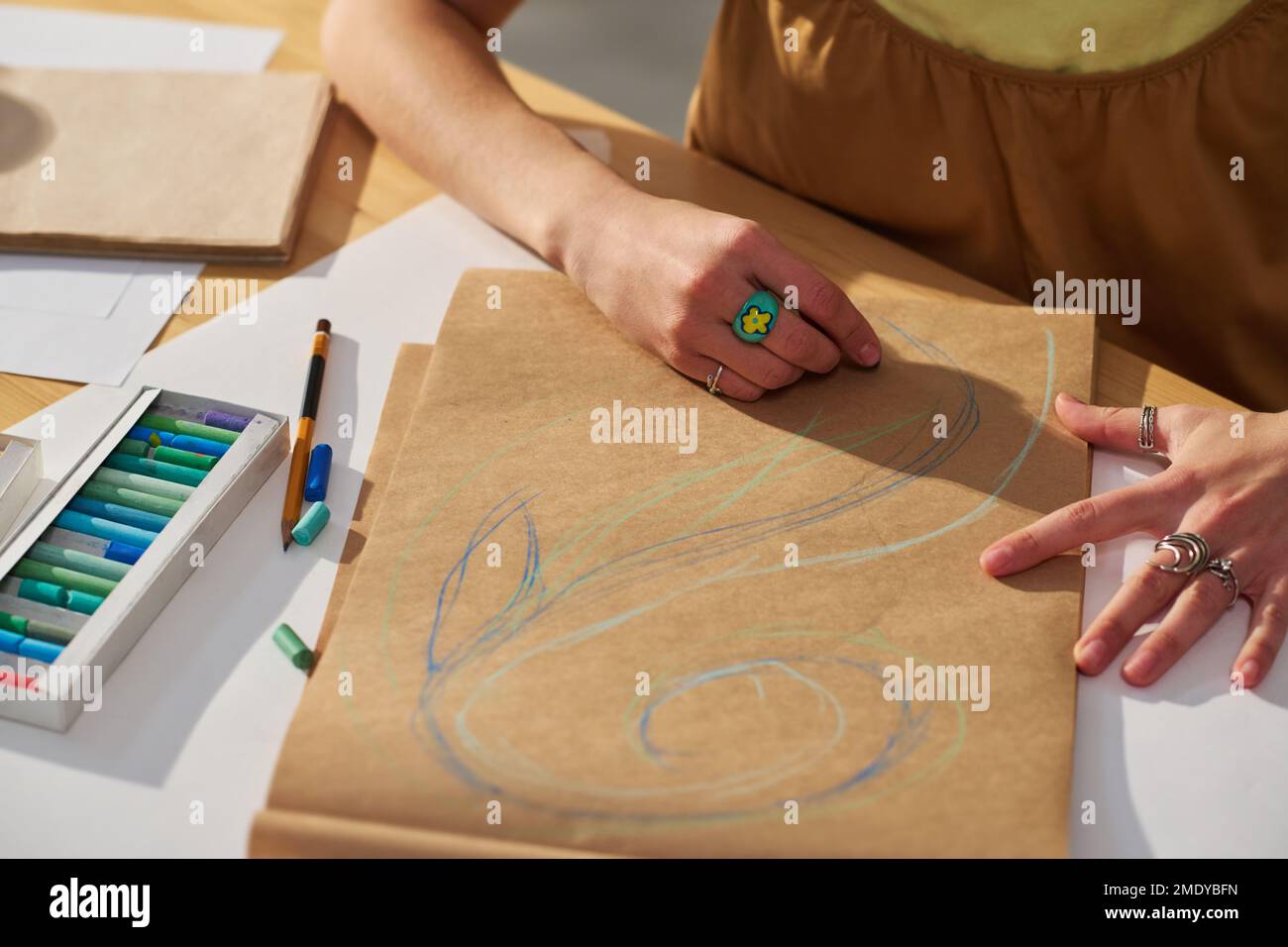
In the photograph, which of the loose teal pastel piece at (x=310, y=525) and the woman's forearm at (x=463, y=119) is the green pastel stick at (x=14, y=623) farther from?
the woman's forearm at (x=463, y=119)

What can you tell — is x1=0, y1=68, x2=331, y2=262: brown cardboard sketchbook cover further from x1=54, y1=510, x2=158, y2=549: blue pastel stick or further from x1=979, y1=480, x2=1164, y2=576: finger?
x1=979, y1=480, x2=1164, y2=576: finger

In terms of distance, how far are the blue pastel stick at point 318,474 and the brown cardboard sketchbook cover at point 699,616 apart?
5cm

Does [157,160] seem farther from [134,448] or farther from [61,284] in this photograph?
[134,448]

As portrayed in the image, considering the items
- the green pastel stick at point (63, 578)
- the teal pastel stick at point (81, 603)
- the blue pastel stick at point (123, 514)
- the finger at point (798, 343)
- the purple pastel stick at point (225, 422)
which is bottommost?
the teal pastel stick at point (81, 603)

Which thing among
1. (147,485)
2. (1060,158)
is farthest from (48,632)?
(1060,158)

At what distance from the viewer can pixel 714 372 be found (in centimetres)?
85

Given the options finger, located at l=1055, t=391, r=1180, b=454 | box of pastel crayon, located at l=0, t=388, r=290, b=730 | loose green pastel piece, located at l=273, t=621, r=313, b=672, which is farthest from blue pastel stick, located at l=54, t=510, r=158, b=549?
finger, located at l=1055, t=391, r=1180, b=454

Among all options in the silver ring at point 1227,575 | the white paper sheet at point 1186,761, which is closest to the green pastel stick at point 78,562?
the white paper sheet at point 1186,761

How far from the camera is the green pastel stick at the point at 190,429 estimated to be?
79 centimetres

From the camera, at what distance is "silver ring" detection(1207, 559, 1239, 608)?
0.72 m

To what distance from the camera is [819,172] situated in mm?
1039

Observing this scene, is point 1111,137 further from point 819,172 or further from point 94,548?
point 94,548
